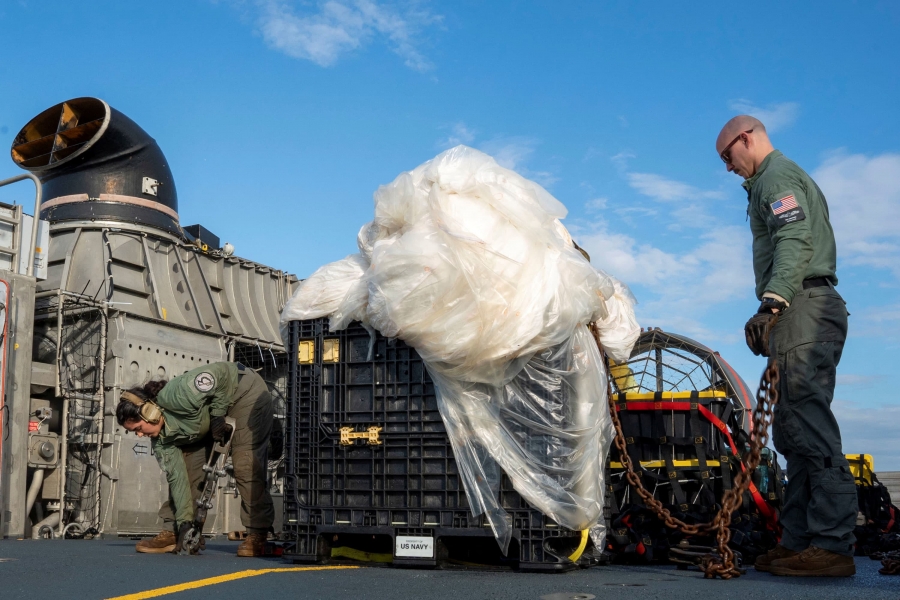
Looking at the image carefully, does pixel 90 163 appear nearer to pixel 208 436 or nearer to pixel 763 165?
pixel 208 436

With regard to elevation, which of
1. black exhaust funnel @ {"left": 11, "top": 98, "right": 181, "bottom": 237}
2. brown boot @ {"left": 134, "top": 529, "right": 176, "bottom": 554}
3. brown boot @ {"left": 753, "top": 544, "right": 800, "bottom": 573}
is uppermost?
black exhaust funnel @ {"left": 11, "top": 98, "right": 181, "bottom": 237}

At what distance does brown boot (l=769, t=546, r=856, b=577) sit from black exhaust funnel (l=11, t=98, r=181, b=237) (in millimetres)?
8567

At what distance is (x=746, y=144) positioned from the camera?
164 inches

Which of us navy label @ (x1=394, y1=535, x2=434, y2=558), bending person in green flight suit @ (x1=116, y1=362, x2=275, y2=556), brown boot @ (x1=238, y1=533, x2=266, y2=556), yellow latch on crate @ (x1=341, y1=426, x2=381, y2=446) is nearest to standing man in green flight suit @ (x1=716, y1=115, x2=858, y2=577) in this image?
us navy label @ (x1=394, y1=535, x2=434, y2=558)

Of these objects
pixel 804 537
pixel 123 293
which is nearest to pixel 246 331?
pixel 123 293

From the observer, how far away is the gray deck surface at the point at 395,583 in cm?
305

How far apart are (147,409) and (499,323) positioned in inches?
108

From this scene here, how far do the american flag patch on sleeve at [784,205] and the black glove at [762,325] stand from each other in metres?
0.43

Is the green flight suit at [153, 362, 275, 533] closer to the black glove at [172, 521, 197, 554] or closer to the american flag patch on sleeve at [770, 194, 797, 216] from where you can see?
the black glove at [172, 521, 197, 554]

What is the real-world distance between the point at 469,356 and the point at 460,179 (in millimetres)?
886

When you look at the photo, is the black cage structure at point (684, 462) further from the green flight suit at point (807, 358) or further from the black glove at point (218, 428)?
the black glove at point (218, 428)

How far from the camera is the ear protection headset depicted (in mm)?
5488

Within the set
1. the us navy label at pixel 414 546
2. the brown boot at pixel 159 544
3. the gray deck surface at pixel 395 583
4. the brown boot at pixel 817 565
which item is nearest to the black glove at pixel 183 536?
the brown boot at pixel 159 544

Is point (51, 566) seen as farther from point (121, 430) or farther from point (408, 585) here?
point (121, 430)
